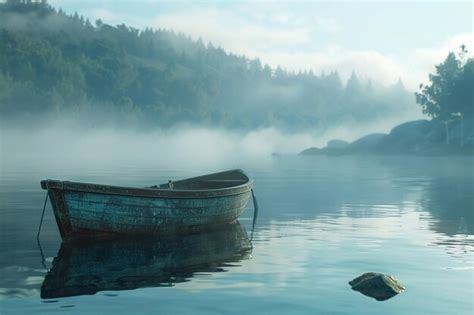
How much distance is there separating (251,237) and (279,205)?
12.4m

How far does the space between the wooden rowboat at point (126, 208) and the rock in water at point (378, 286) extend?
9455mm

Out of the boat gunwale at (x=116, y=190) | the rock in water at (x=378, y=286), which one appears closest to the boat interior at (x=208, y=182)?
→ the boat gunwale at (x=116, y=190)

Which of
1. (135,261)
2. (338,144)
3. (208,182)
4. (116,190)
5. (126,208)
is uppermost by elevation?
(338,144)

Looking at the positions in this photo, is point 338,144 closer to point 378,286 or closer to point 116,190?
point 116,190

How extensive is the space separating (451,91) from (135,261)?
122758 mm

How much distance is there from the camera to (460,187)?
52.8 m

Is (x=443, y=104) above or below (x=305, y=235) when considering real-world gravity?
above

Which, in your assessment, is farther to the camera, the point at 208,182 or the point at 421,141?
the point at 421,141

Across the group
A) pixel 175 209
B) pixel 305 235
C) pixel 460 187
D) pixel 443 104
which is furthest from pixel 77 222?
pixel 443 104

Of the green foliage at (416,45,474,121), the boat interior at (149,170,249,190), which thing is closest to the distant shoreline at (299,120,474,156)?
the green foliage at (416,45,474,121)

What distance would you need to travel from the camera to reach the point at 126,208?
23781 mm

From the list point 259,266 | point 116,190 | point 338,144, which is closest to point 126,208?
point 116,190

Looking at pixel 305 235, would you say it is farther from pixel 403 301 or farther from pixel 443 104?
pixel 443 104

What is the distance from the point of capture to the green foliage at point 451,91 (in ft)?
426
